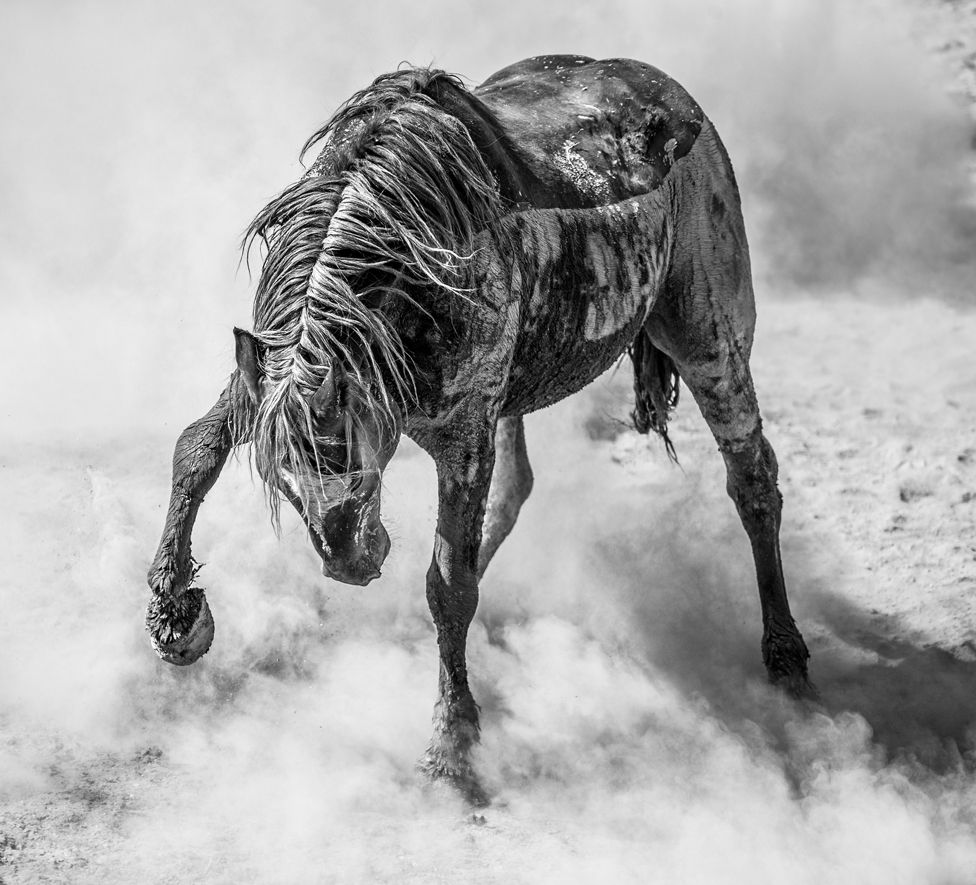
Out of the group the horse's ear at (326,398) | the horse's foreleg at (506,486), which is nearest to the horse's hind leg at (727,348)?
the horse's foreleg at (506,486)

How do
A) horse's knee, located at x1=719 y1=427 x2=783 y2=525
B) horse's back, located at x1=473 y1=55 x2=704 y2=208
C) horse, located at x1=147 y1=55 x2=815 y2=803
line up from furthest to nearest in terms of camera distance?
horse's knee, located at x1=719 y1=427 x2=783 y2=525, horse's back, located at x1=473 y1=55 x2=704 y2=208, horse, located at x1=147 y1=55 x2=815 y2=803

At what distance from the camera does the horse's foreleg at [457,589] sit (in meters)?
3.51

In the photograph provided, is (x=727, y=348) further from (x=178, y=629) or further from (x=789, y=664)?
(x=178, y=629)

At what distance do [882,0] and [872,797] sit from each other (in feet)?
27.9

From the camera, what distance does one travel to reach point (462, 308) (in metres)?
3.31

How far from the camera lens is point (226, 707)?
4133 mm

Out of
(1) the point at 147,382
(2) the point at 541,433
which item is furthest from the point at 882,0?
(1) the point at 147,382

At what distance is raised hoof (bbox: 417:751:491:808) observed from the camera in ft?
11.9

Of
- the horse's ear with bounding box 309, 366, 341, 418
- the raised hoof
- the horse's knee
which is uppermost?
the horse's ear with bounding box 309, 366, 341, 418

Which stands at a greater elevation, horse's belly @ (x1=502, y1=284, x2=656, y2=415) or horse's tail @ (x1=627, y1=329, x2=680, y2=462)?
horse's belly @ (x1=502, y1=284, x2=656, y2=415)

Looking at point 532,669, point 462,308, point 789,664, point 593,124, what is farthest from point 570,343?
point 789,664

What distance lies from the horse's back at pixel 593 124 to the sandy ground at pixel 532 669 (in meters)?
1.55

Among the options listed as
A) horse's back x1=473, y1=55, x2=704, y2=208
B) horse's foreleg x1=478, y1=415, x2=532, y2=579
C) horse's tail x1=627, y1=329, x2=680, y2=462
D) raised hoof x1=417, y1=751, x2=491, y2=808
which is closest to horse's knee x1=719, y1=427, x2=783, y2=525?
horse's tail x1=627, y1=329, x2=680, y2=462

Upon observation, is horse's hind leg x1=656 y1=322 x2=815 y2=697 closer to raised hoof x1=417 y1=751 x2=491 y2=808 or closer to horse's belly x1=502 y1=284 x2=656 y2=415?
horse's belly x1=502 y1=284 x2=656 y2=415
